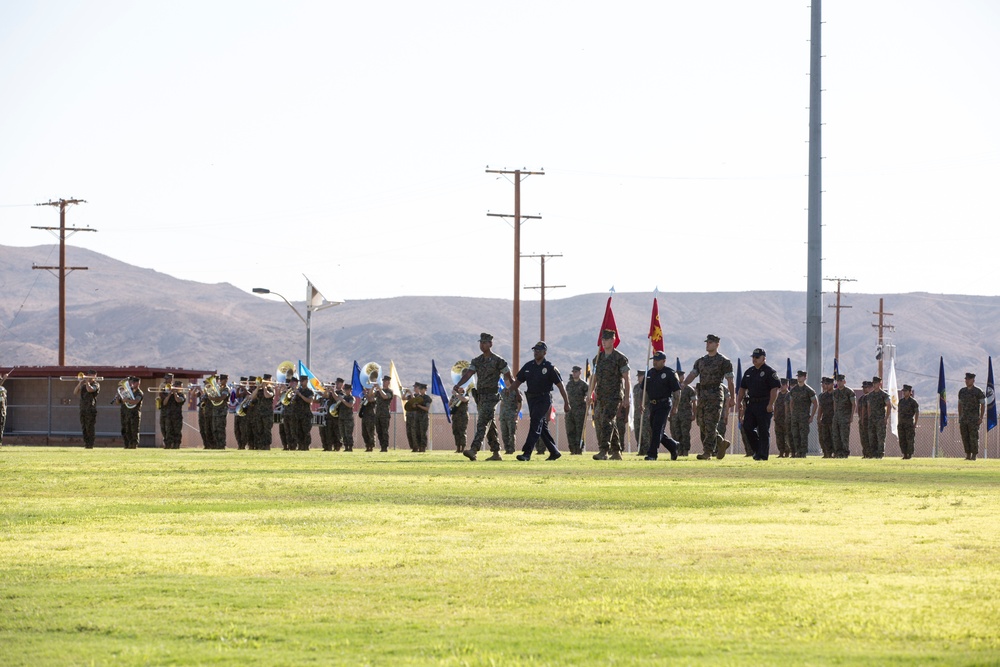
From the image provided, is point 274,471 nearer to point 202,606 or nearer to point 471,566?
point 471,566

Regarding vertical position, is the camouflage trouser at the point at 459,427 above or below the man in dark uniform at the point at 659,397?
below

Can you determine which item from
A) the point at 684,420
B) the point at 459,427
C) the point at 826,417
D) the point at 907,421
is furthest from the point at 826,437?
the point at 459,427

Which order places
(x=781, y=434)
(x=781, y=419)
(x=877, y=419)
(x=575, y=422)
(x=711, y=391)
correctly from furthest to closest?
(x=575, y=422), (x=781, y=419), (x=781, y=434), (x=877, y=419), (x=711, y=391)

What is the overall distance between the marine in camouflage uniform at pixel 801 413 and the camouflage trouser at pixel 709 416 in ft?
22.5

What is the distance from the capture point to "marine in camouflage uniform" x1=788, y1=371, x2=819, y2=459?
108 feet

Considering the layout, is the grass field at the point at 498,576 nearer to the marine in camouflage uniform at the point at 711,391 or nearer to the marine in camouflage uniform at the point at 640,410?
the marine in camouflage uniform at the point at 711,391

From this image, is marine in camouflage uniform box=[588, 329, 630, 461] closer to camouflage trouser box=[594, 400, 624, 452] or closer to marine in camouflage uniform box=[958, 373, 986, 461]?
camouflage trouser box=[594, 400, 624, 452]

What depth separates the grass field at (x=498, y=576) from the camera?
20.5ft

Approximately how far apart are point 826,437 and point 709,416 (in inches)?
399

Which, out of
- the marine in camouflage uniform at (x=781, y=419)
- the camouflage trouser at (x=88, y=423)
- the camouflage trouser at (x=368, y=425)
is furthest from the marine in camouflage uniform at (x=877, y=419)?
the camouflage trouser at (x=88, y=423)

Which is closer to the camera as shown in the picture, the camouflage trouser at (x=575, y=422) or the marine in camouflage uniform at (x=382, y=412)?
the camouflage trouser at (x=575, y=422)

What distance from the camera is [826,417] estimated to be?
3581 cm

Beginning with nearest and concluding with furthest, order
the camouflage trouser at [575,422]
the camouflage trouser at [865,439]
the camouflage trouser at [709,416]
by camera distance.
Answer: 1. the camouflage trouser at [709,416]
2. the camouflage trouser at [865,439]
3. the camouflage trouser at [575,422]

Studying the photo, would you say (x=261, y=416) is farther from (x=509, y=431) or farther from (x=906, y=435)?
(x=906, y=435)
